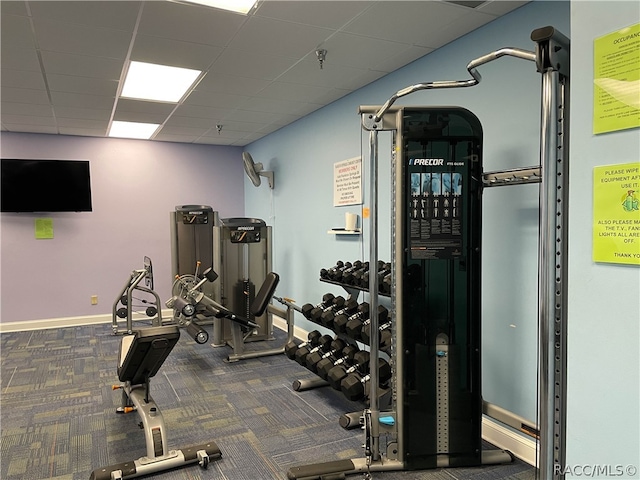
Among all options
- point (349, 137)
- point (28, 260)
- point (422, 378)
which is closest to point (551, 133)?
point (422, 378)

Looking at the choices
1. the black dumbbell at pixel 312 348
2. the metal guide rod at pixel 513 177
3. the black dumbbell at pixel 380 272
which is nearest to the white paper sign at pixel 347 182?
the black dumbbell at pixel 380 272

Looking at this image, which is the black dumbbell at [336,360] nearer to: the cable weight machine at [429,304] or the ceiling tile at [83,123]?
the cable weight machine at [429,304]

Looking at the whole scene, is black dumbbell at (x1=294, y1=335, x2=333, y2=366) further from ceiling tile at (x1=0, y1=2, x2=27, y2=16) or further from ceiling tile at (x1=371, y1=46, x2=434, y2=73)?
ceiling tile at (x1=0, y1=2, x2=27, y2=16)

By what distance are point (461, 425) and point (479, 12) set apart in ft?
7.23

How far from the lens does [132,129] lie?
5.38 meters

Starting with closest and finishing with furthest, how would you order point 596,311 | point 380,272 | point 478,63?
point 596,311, point 478,63, point 380,272

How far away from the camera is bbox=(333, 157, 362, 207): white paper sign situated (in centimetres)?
392

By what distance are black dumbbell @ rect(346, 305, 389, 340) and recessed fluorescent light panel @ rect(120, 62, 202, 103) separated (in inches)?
84.7

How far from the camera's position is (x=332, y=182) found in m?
4.36

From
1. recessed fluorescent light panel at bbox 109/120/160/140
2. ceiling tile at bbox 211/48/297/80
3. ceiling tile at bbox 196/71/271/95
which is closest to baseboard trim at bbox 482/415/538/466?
ceiling tile at bbox 211/48/297/80

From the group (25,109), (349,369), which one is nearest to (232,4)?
(349,369)

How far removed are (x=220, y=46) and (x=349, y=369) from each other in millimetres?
2240

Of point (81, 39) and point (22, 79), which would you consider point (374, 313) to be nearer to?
point (81, 39)

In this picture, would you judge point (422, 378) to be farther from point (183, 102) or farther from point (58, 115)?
point (58, 115)
